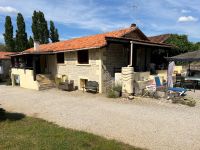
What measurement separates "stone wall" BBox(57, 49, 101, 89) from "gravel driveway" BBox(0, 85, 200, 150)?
2.67 metres

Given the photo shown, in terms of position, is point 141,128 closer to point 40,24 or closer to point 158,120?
point 158,120

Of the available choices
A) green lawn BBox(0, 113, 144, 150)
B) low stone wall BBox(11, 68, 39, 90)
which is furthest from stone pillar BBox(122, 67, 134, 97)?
low stone wall BBox(11, 68, 39, 90)

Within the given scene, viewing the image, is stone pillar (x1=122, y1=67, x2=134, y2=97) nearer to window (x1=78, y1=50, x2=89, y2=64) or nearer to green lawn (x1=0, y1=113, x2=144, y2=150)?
window (x1=78, y1=50, x2=89, y2=64)

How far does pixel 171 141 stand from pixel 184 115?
120 inches

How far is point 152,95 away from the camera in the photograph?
12617 mm

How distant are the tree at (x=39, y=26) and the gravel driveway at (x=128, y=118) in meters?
23.5

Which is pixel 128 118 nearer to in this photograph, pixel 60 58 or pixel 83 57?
pixel 83 57

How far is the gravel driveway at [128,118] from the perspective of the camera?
665cm

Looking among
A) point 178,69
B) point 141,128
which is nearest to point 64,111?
point 141,128

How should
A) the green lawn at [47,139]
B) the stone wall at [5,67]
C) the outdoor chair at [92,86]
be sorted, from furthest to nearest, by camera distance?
the stone wall at [5,67], the outdoor chair at [92,86], the green lawn at [47,139]

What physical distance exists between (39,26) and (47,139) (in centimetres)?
3102

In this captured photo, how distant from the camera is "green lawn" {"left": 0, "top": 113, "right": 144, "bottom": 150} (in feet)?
19.5

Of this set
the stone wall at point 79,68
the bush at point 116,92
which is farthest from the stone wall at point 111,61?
the bush at point 116,92

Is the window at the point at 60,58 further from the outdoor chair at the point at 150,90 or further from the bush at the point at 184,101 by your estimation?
the bush at the point at 184,101
